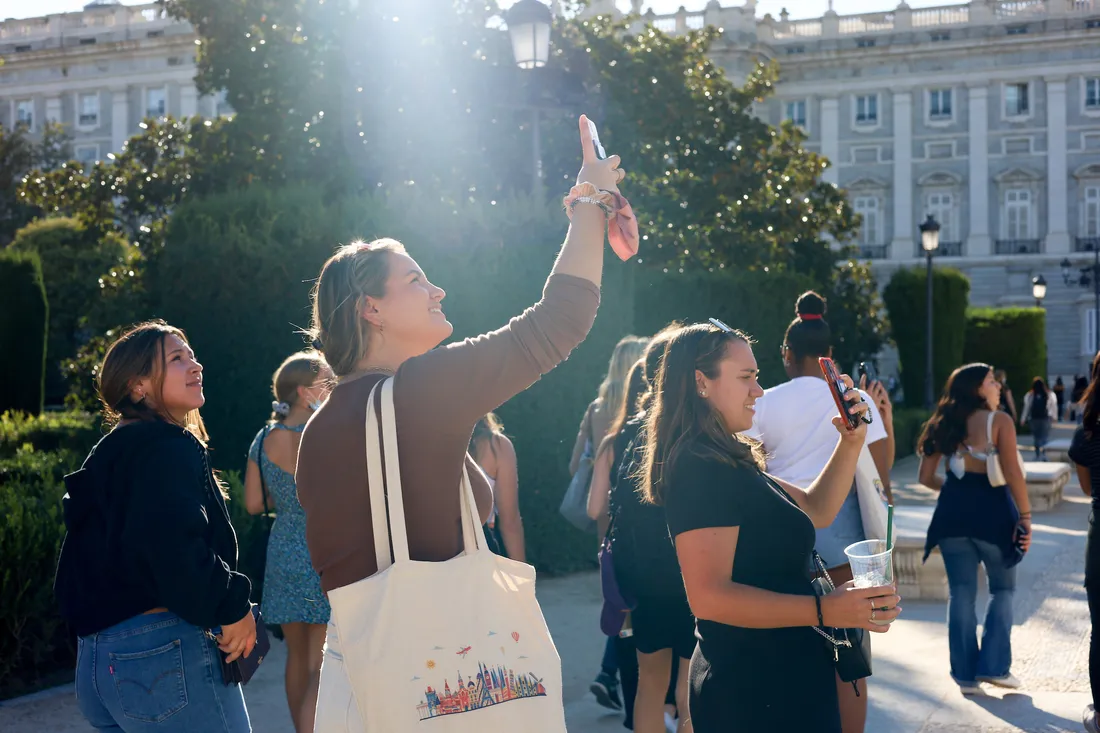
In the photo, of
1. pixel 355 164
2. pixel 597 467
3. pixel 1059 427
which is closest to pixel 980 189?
pixel 1059 427

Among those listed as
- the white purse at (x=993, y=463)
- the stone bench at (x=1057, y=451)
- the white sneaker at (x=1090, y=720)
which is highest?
the white purse at (x=993, y=463)

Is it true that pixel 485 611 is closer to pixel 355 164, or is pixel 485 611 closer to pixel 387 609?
pixel 387 609

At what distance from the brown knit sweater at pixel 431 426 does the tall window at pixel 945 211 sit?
55.7 m

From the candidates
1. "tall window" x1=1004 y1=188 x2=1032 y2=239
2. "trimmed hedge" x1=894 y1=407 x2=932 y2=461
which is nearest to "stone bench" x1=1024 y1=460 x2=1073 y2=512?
"trimmed hedge" x1=894 y1=407 x2=932 y2=461

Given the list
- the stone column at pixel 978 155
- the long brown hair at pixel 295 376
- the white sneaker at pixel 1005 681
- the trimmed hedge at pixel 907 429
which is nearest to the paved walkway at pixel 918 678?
the white sneaker at pixel 1005 681

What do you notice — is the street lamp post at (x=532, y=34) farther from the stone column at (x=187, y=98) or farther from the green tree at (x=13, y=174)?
the stone column at (x=187, y=98)

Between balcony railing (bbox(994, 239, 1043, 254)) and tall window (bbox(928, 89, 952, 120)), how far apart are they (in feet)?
Answer: 20.2

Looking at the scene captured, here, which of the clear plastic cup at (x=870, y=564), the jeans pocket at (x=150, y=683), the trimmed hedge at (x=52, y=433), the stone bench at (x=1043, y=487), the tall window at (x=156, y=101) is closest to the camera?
the clear plastic cup at (x=870, y=564)

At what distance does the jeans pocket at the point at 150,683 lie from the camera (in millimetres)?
3068

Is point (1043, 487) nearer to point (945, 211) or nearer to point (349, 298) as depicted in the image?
point (349, 298)

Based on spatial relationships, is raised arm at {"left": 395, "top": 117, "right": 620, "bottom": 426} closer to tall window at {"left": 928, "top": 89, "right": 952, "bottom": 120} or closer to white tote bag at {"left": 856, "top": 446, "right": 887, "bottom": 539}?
white tote bag at {"left": 856, "top": 446, "right": 887, "bottom": 539}

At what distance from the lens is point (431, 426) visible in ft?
7.59

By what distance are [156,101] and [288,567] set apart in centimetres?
5905

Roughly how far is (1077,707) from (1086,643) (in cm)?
169
